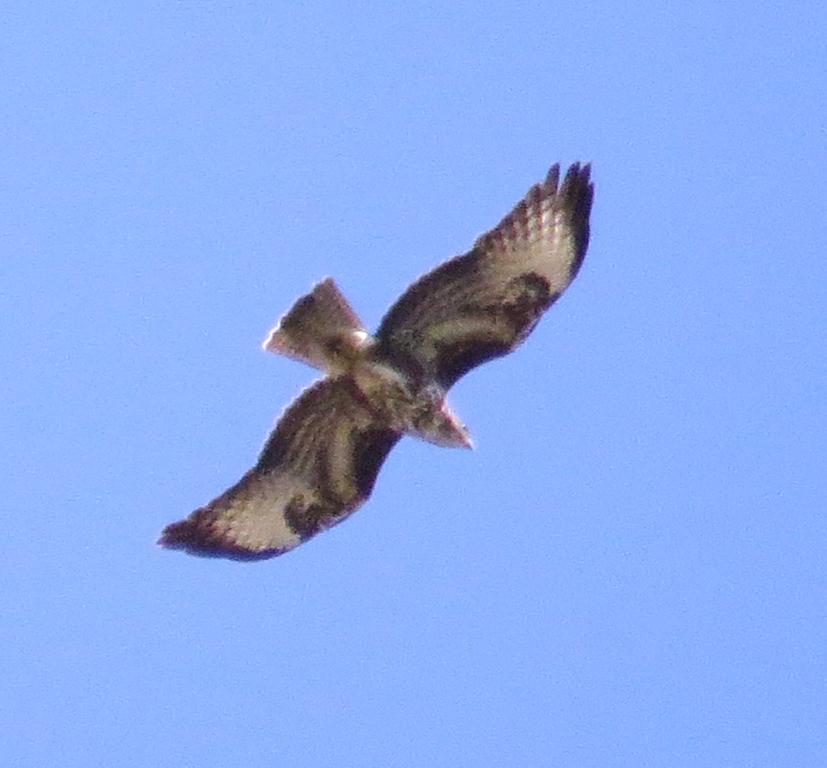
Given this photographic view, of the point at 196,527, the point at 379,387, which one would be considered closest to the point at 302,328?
the point at 379,387

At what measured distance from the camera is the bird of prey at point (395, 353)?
10.9m

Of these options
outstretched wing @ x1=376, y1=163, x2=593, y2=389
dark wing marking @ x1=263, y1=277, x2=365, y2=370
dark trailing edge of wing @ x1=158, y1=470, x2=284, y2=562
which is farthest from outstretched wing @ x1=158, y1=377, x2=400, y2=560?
outstretched wing @ x1=376, y1=163, x2=593, y2=389

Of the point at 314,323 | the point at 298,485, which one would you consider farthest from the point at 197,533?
the point at 314,323

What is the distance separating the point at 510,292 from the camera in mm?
11023

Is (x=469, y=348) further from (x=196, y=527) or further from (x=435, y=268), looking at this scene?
(x=196, y=527)

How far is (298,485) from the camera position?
11398mm

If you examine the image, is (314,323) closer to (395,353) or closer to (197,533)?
(395,353)

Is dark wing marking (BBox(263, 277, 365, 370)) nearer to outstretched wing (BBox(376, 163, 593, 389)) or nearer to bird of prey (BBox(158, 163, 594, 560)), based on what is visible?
bird of prey (BBox(158, 163, 594, 560))

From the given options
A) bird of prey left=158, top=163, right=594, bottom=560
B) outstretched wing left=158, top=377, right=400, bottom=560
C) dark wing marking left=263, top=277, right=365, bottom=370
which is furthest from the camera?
outstretched wing left=158, top=377, right=400, bottom=560

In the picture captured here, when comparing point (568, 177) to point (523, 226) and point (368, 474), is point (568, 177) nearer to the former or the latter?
point (523, 226)

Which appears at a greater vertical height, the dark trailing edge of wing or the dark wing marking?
the dark wing marking

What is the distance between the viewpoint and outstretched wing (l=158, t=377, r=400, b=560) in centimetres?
1127

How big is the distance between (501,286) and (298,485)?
1.39 meters

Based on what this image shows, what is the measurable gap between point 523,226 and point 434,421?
100 cm
